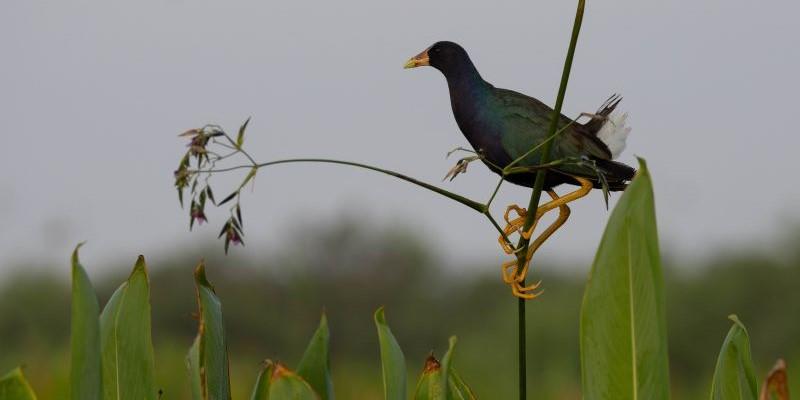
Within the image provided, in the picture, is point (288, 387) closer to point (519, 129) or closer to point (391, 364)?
point (391, 364)

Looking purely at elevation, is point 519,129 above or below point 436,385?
above

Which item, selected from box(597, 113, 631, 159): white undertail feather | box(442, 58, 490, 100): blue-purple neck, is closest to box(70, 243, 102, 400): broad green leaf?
box(442, 58, 490, 100): blue-purple neck

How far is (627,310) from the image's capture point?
146 centimetres

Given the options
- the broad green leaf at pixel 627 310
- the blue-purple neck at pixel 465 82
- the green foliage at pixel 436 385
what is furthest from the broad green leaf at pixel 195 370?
the blue-purple neck at pixel 465 82

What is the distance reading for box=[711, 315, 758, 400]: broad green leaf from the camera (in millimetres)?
1643

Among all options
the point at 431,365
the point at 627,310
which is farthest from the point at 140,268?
the point at 627,310

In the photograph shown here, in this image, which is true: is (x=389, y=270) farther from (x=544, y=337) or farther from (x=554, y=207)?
(x=554, y=207)

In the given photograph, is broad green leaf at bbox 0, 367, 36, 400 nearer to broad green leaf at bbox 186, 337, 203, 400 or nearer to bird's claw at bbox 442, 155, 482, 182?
broad green leaf at bbox 186, 337, 203, 400

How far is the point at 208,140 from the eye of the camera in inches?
66.3

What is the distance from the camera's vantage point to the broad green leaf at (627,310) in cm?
139

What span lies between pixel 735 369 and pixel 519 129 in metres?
0.86

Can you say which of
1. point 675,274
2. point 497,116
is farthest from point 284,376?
point 675,274

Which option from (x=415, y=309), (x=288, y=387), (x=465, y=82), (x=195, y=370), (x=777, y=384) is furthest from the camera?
(x=415, y=309)

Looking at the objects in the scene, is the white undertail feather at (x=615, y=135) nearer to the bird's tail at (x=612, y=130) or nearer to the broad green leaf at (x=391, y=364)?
the bird's tail at (x=612, y=130)
